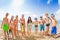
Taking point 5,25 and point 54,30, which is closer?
point 5,25

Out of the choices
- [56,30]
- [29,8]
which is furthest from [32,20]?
[56,30]

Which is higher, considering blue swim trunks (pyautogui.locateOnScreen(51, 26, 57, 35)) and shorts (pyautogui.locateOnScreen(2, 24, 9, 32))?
shorts (pyautogui.locateOnScreen(2, 24, 9, 32))

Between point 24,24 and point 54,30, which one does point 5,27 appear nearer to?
point 24,24

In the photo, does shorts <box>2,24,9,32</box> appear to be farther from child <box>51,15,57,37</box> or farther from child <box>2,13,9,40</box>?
child <box>51,15,57,37</box>

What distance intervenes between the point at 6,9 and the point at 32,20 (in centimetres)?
51

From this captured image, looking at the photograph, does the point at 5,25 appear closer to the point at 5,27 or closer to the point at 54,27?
the point at 5,27

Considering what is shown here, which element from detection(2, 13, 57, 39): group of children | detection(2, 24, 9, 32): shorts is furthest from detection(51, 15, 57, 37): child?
detection(2, 24, 9, 32): shorts

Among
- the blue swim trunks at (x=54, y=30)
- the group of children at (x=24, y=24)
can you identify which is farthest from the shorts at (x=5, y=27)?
the blue swim trunks at (x=54, y=30)

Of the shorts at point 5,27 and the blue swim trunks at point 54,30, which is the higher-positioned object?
the shorts at point 5,27

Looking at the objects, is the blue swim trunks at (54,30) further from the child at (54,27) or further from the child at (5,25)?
the child at (5,25)

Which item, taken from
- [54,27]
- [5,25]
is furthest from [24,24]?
[54,27]

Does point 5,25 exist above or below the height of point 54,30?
above

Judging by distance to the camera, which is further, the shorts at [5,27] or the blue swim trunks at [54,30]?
the blue swim trunks at [54,30]

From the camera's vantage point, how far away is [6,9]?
13.2 feet
